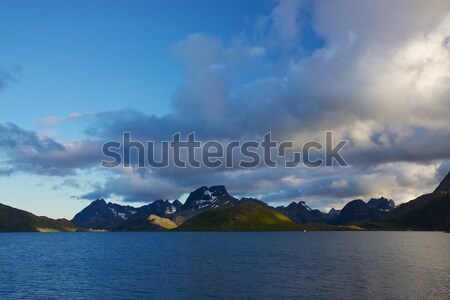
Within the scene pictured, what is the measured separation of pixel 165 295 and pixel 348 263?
77972 millimetres

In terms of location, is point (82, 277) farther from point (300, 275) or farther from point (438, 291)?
point (438, 291)

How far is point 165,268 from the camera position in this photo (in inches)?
5177

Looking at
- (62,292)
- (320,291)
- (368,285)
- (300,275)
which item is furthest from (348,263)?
(62,292)

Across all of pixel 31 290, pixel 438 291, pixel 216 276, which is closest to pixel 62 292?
pixel 31 290

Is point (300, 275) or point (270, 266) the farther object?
point (270, 266)

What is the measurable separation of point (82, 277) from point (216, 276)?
1453 inches

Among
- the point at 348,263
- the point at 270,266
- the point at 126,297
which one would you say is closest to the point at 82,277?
the point at 126,297

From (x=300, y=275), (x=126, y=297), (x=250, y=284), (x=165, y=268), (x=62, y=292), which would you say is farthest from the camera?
(x=165, y=268)

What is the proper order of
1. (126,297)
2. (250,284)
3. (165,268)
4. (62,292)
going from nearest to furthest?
(126,297) → (62,292) → (250,284) → (165,268)

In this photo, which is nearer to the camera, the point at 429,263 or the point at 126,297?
the point at 126,297

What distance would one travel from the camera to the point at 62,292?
89562 mm

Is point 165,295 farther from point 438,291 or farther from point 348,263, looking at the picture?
point 348,263

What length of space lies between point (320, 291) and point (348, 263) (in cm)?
5846

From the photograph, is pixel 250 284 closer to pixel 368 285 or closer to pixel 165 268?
pixel 368 285
